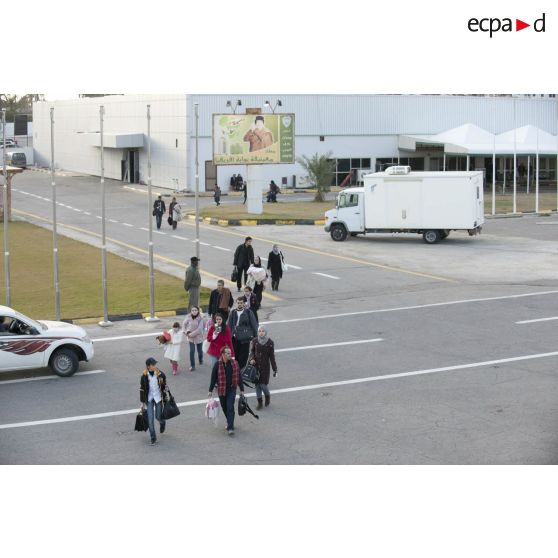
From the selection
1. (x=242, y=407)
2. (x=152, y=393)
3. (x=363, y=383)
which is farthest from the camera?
(x=363, y=383)

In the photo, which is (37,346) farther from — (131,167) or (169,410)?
(131,167)

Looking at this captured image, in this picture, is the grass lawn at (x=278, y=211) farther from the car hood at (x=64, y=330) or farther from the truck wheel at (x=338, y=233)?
the car hood at (x=64, y=330)

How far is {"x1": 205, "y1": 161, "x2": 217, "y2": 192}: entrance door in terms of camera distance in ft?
198

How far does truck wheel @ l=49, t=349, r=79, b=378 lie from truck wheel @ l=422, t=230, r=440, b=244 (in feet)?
73.8

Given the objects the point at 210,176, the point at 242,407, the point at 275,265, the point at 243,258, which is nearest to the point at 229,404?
the point at 242,407

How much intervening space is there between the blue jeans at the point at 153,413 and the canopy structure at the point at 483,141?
48.3m

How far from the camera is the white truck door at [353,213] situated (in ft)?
128

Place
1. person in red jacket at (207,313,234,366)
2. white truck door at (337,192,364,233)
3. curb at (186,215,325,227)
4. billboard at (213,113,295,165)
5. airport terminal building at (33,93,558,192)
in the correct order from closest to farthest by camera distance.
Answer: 1. person in red jacket at (207,313,234,366)
2. white truck door at (337,192,364,233)
3. curb at (186,215,325,227)
4. billboard at (213,113,295,165)
5. airport terminal building at (33,93,558,192)

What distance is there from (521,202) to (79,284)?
33.6 metres

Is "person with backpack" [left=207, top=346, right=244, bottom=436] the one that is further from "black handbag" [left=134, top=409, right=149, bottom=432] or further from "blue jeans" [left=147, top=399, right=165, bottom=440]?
"black handbag" [left=134, top=409, right=149, bottom=432]

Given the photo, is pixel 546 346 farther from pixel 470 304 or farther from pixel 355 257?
pixel 355 257

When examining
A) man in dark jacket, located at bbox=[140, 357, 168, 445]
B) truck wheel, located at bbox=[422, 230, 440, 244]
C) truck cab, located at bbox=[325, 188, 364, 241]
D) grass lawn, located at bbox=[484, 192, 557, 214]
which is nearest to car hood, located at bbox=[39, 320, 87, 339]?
man in dark jacket, located at bbox=[140, 357, 168, 445]

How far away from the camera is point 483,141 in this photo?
63.3 metres

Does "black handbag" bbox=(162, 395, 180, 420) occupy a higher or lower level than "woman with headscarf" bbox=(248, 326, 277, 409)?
lower
